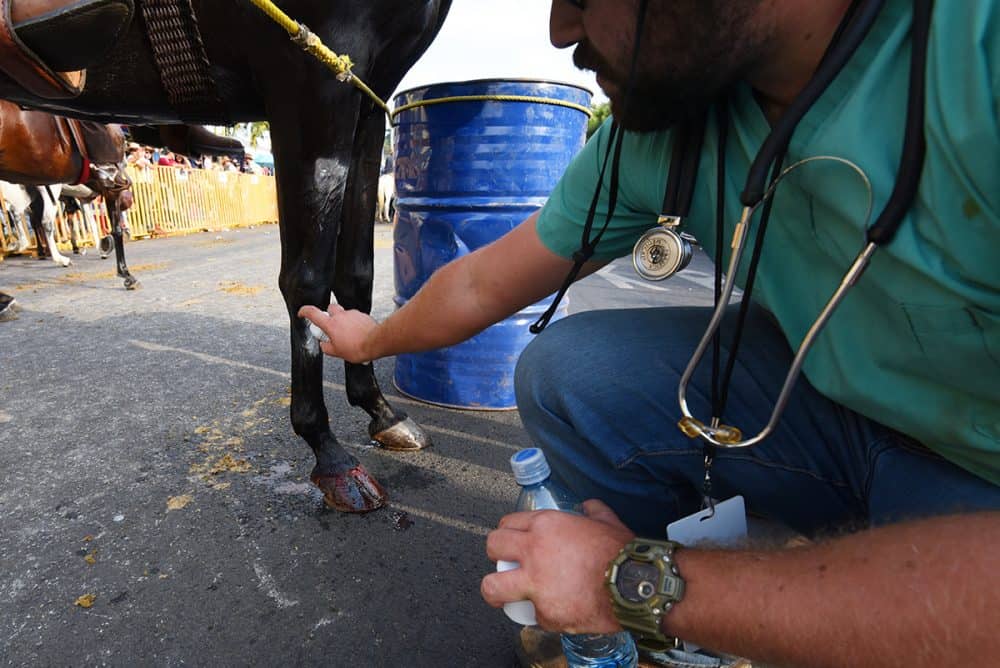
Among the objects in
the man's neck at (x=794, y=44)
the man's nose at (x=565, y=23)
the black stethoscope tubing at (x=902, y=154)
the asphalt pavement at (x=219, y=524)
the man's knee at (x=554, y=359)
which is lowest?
the asphalt pavement at (x=219, y=524)

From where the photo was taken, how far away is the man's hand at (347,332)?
1.37 meters

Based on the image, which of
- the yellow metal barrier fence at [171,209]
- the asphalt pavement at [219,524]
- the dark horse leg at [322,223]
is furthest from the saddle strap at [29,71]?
the yellow metal barrier fence at [171,209]

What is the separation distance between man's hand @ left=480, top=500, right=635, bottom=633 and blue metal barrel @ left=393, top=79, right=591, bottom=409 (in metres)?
1.78

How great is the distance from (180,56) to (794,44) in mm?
1475

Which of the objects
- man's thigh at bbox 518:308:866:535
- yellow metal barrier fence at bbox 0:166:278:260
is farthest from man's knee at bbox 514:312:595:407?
yellow metal barrier fence at bbox 0:166:278:260

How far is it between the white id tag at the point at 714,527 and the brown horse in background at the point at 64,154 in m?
4.32

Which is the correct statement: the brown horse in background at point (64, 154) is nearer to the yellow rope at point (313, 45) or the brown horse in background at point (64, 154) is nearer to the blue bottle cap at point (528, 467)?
the yellow rope at point (313, 45)

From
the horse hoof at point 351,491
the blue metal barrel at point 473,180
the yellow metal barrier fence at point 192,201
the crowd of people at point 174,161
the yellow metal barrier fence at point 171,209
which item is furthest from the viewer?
the yellow metal barrier fence at point 192,201

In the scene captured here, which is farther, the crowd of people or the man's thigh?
the crowd of people

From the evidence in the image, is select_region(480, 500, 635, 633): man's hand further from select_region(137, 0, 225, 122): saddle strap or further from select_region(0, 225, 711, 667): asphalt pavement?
select_region(137, 0, 225, 122): saddle strap

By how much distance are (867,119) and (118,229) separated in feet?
21.1

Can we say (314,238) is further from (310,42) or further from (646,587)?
(646,587)

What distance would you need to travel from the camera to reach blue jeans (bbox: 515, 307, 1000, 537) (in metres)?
1.02

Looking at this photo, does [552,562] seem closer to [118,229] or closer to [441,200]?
[441,200]
